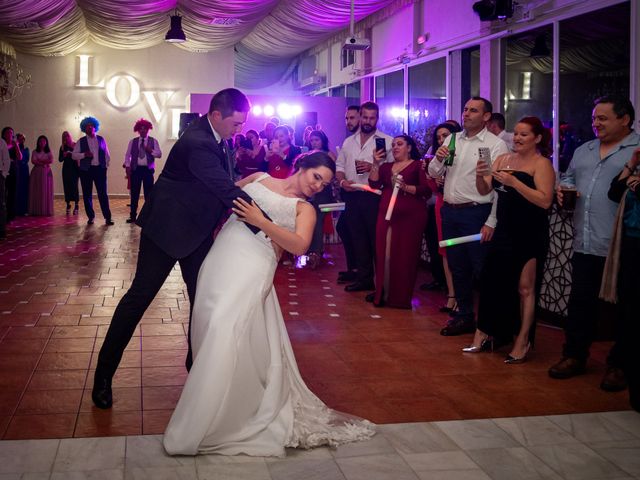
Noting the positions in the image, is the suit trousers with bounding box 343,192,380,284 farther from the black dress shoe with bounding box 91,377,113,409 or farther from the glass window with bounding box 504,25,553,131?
the black dress shoe with bounding box 91,377,113,409

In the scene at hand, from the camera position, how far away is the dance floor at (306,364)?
3.92m

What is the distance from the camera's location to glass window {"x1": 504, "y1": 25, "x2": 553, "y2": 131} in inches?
341

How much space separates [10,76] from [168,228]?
16.9m

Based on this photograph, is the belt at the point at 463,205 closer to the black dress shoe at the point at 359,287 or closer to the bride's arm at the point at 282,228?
the black dress shoe at the point at 359,287

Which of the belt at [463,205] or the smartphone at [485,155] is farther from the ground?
the smartphone at [485,155]

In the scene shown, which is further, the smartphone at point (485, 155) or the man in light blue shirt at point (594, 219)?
the smartphone at point (485, 155)

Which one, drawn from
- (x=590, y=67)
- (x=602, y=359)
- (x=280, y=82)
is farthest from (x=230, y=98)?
(x=280, y=82)

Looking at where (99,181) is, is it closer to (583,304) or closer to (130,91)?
(130,91)

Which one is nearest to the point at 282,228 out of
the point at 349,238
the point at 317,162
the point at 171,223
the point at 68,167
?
the point at 317,162

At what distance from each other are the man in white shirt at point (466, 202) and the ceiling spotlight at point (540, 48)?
3.58 m

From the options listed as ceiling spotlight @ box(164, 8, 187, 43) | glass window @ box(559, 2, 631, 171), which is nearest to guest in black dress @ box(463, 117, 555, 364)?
glass window @ box(559, 2, 631, 171)

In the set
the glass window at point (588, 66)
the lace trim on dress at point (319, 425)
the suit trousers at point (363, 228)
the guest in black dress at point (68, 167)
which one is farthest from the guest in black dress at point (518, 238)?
the guest in black dress at point (68, 167)

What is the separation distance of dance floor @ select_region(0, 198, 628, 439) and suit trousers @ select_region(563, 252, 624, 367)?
19 cm

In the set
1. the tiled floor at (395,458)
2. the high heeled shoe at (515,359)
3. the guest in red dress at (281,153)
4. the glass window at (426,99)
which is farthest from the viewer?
the glass window at (426,99)
